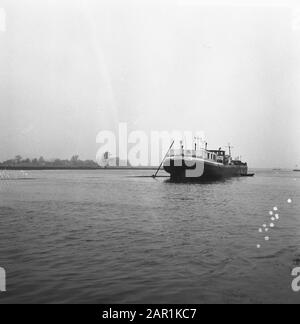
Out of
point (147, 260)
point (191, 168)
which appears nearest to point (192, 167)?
point (191, 168)

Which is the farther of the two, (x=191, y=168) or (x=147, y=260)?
(x=191, y=168)

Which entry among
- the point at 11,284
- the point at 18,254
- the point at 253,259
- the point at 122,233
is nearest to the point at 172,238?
the point at 122,233

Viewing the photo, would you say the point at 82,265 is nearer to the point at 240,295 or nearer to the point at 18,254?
the point at 18,254

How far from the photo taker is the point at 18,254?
45.6ft

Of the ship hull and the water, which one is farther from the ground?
the ship hull

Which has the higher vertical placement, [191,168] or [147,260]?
[191,168]

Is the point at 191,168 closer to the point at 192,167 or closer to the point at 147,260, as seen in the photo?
the point at 192,167

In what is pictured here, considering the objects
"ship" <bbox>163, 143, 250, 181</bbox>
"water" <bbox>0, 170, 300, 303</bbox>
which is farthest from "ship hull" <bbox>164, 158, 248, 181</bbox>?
"water" <bbox>0, 170, 300, 303</bbox>

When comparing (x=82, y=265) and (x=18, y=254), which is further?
(x=18, y=254)

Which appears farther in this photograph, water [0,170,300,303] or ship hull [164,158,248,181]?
ship hull [164,158,248,181]

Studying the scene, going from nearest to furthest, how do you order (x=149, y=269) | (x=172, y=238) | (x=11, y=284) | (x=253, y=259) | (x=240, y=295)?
(x=240, y=295) < (x=11, y=284) < (x=149, y=269) < (x=253, y=259) < (x=172, y=238)

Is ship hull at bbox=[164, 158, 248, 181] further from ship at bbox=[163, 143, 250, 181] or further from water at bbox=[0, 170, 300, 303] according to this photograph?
water at bbox=[0, 170, 300, 303]
